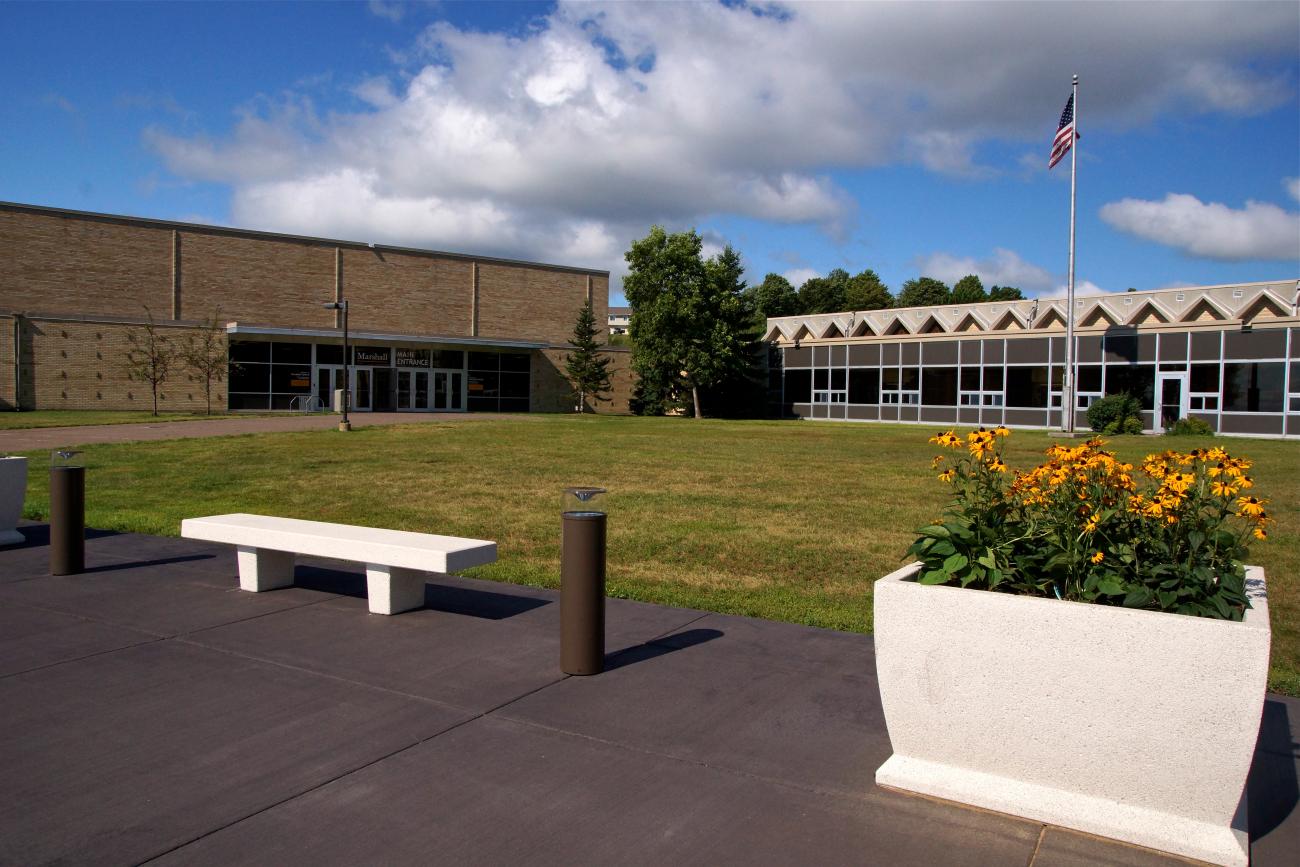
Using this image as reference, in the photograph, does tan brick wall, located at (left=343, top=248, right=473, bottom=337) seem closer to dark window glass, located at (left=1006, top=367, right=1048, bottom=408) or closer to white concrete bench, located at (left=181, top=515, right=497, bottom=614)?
dark window glass, located at (left=1006, top=367, right=1048, bottom=408)

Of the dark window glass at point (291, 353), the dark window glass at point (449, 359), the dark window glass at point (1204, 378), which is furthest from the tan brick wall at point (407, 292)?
the dark window glass at point (1204, 378)

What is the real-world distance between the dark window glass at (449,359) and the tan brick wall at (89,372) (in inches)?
480

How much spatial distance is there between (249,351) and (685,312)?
2075 cm

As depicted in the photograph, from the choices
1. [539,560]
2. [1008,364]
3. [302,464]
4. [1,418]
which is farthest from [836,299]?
[539,560]

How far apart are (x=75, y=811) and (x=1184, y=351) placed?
40.0 metres

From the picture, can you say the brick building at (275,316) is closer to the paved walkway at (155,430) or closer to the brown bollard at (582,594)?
the paved walkway at (155,430)

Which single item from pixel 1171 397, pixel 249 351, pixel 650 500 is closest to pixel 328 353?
pixel 249 351

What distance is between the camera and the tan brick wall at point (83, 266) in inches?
1559

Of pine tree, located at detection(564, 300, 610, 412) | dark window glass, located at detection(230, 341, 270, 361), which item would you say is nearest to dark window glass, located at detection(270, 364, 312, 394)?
dark window glass, located at detection(230, 341, 270, 361)

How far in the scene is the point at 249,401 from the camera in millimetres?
43156

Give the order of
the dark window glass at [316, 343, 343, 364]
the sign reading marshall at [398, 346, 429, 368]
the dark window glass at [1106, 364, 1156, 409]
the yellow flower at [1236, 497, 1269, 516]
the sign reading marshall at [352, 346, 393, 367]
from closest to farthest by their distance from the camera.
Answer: the yellow flower at [1236, 497, 1269, 516] < the dark window glass at [1106, 364, 1156, 409] < the dark window glass at [316, 343, 343, 364] < the sign reading marshall at [352, 346, 393, 367] < the sign reading marshall at [398, 346, 429, 368]

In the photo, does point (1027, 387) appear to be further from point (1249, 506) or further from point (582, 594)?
point (1249, 506)

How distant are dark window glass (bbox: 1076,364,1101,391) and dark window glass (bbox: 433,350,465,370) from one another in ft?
98.8

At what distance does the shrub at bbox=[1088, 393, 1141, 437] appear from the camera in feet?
117
